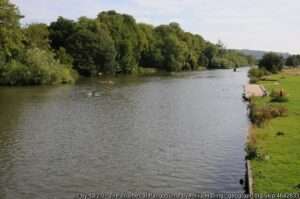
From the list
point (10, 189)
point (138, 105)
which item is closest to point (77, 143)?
point (10, 189)

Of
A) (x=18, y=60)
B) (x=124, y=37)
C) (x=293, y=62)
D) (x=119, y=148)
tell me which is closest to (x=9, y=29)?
(x=18, y=60)

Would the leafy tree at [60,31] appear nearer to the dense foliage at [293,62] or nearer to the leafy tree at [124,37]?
the leafy tree at [124,37]

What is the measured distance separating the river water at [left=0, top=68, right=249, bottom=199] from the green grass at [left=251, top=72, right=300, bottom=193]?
54.4 inches

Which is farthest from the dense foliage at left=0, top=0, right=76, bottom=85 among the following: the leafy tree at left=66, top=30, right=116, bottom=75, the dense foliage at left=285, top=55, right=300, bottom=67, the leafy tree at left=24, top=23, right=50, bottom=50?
the dense foliage at left=285, top=55, right=300, bottom=67

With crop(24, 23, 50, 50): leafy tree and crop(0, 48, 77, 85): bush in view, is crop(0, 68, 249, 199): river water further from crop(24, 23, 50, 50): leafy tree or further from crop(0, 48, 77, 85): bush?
crop(24, 23, 50, 50): leafy tree

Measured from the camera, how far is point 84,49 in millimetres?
123750

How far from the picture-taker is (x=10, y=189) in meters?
21.5

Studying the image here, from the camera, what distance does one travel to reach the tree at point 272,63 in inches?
4636

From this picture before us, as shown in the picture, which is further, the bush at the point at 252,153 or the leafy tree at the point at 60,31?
the leafy tree at the point at 60,31

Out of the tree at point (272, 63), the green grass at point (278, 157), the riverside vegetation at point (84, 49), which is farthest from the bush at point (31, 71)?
the green grass at point (278, 157)

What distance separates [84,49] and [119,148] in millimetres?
96650

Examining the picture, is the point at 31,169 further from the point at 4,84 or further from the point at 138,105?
the point at 4,84

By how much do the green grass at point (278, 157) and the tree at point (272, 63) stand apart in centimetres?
8367

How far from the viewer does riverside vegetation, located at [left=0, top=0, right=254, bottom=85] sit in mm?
86688
